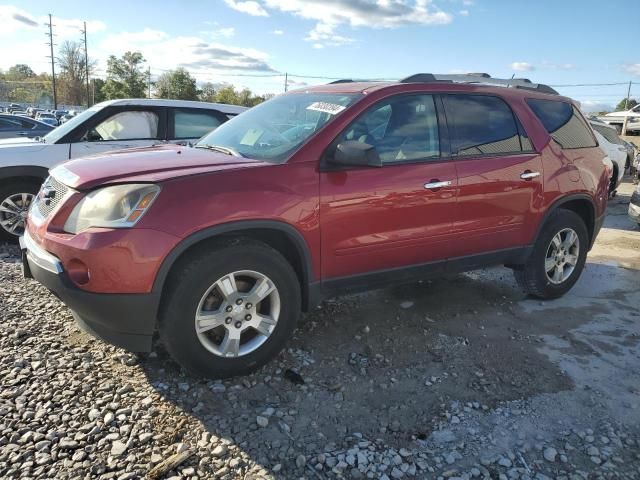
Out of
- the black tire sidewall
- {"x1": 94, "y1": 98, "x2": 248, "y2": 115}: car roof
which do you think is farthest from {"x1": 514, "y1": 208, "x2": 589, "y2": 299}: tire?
{"x1": 94, "y1": 98, "x2": 248, "y2": 115}: car roof

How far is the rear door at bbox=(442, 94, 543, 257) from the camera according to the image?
3.94m

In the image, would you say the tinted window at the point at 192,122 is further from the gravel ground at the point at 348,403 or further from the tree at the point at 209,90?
the tree at the point at 209,90

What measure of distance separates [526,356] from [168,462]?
253 cm

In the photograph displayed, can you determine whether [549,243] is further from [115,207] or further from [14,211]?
[14,211]

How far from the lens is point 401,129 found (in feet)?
12.2

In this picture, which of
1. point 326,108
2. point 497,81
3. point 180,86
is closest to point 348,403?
point 326,108

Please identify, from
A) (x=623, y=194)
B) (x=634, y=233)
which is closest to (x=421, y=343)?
(x=634, y=233)

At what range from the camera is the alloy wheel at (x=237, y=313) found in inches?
118

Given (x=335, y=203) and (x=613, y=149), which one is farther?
(x=613, y=149)

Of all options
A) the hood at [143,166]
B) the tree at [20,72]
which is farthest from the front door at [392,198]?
the tree at [20,72]

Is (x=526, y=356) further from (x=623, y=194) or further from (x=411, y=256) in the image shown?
(x=623, y=194)

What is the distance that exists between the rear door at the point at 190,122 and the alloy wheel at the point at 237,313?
4.08 metres

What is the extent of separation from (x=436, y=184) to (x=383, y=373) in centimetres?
140

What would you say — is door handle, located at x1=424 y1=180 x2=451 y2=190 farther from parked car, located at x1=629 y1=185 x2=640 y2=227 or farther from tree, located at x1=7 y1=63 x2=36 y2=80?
tree, located at x1=7 y1=63 x2=36 y2=80
